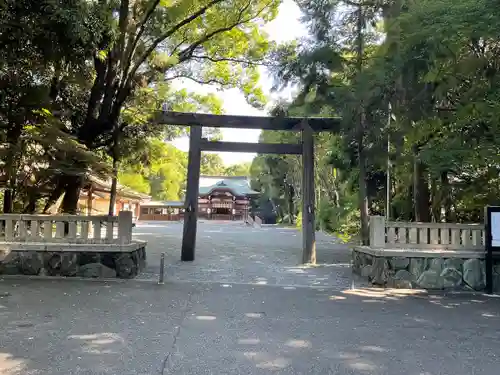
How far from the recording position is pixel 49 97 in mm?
8703

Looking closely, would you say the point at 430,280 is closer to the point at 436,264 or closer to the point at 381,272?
the point at 436,264

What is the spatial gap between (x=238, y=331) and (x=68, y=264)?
4597mm

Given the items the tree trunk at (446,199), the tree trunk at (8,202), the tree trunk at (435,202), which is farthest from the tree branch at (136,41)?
the tree trunk at (435,202)

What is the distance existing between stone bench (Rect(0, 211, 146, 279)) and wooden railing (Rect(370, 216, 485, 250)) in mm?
4870

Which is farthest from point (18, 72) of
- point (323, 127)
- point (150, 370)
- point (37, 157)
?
point (323, 127)

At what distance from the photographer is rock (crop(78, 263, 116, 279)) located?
809cm

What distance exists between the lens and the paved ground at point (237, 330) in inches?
150

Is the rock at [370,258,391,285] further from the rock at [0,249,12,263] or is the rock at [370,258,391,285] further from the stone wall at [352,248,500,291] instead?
the rock at [0,249,12,263]

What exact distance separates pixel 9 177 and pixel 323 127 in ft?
25.2

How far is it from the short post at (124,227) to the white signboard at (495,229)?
22.1ft

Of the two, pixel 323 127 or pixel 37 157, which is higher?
pixel 323 127

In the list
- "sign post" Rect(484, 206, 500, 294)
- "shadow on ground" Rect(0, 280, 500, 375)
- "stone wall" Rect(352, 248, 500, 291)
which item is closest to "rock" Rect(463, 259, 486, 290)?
"stone wall" Rect(352, 248, 500, 291)

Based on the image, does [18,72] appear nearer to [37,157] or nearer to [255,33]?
[37,157]

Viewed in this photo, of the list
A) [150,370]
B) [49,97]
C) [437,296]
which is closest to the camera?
[150,370]
